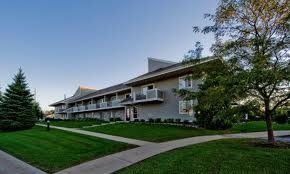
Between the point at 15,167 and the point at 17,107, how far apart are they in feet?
68.4

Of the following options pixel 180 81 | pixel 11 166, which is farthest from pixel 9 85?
pixel 11 166

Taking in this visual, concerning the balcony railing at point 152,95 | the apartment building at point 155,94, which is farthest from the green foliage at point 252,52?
the balcony railing at point 152,95

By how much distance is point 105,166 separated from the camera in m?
10.3

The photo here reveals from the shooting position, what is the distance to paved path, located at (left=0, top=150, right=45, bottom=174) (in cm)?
1022

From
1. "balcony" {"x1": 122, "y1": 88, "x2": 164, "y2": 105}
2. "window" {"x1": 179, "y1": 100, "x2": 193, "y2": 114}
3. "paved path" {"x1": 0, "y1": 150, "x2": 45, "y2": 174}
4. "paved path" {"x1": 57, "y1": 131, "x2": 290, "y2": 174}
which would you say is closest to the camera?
"paved path" {"x1": 57, "y1": 131, "x2": 290, "y2": 174}

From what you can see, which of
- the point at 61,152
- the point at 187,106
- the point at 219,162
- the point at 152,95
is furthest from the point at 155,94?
the point at 219,162

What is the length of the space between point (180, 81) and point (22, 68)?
17436mm

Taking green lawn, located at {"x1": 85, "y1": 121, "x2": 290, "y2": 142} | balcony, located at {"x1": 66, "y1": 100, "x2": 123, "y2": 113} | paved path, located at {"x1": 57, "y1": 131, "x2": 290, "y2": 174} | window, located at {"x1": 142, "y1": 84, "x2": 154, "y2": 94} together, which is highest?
window, located at {"x1": 142, "y1": 84, "x2": 154, "y2": 94}

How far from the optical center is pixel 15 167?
1108cm

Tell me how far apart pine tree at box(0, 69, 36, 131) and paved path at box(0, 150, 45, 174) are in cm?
1720

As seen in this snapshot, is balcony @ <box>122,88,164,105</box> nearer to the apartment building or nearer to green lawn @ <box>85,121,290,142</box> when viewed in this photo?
the apartment building

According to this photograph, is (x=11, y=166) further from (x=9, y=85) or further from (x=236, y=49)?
(x=9, y=85)

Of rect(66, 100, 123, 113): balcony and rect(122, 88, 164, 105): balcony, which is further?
rect(66, 100, 123, 113): balcony

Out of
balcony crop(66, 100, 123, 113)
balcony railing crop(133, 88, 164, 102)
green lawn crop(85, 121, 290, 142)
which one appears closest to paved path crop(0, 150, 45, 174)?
green lawn crop(85, 121, 290, 142)
